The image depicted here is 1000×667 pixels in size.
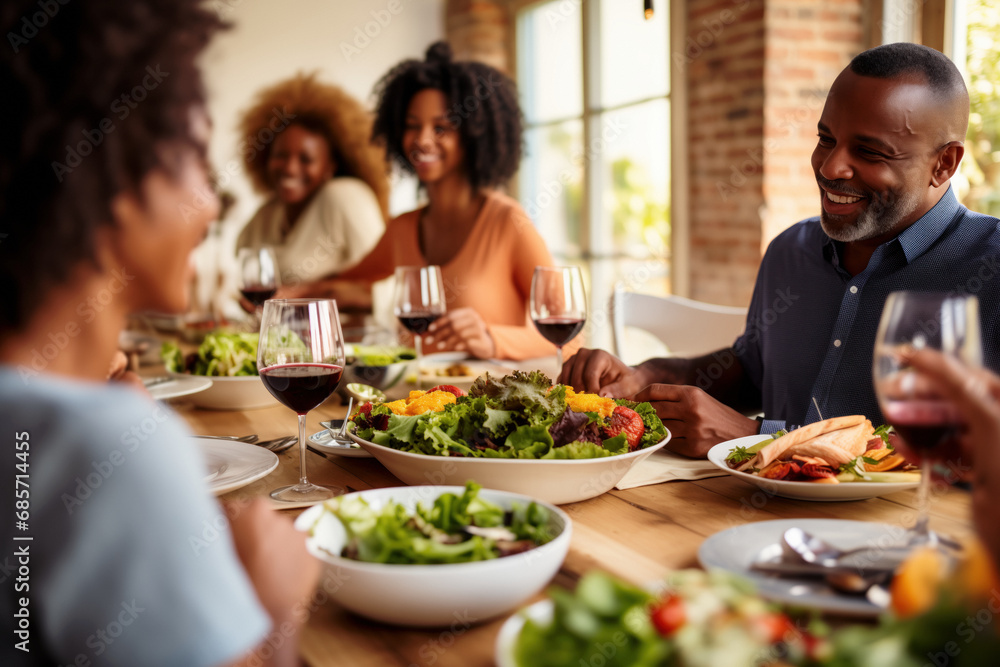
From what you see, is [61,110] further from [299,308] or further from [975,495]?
[975,495]

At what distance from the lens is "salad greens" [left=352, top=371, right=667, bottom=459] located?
41.0 inches

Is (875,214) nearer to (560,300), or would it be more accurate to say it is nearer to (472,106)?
(560,300)

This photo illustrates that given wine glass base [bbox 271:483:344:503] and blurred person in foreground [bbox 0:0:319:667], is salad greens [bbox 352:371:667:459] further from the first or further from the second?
blurred person in foreground [bbox 0:0:319:667]

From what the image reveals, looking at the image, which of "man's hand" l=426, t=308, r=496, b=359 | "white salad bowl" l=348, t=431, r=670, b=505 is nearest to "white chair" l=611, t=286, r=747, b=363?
"man's hand" l=426, t=308, r=496, b=359

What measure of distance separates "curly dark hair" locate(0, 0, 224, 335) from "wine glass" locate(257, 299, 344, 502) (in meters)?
0.54

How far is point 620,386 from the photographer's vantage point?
1570mm

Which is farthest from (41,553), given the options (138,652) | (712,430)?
(712,430)

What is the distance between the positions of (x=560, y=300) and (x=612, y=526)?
0.65m

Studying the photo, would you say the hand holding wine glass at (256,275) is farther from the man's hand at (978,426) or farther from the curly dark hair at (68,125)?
the man's hand at (978,426)

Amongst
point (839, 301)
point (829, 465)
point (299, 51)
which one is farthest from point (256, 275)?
point (299, 51)

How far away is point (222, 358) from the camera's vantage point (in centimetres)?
184

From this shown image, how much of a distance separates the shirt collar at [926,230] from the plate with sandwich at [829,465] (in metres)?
0.71

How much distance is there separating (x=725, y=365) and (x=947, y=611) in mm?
1555

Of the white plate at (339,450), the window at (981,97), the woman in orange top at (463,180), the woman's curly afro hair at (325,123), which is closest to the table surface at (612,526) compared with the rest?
the white plate at (339,450)
